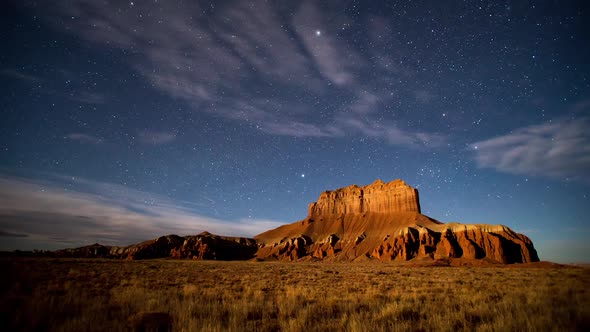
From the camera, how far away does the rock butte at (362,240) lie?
73812 millimetres

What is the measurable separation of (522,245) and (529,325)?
290ft

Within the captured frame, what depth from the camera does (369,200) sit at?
5581 inches

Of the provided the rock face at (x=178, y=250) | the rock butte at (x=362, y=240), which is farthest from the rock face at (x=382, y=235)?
the rock face at (x=178, y=250)

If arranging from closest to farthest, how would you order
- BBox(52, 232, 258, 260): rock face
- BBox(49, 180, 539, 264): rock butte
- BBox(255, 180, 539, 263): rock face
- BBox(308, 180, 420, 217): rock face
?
BBox(255, 180, 539, 263): rock face
BBox(49, 180, 539, 264): rock butte
BBox(52, 232, 258, 260): rock face
BBox(308, 180, 420, 217): rock face

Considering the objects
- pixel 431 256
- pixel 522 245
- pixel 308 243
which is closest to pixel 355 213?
pixel 308 243

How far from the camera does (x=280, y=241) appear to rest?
12288 cm

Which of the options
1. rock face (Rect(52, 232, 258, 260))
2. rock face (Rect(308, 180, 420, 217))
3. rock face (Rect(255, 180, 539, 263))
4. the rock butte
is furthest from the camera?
rock face (Rect(308, 180, 420, 217))

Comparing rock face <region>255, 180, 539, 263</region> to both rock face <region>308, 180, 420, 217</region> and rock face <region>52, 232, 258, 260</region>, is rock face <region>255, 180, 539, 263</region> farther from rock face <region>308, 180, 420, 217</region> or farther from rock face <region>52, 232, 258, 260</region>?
rock face <region>52, 232, 258, 260</region>

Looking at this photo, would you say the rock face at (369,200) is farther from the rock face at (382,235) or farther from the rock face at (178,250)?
the rock face at (178,250)

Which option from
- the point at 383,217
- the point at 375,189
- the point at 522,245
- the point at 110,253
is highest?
the point at 375,189

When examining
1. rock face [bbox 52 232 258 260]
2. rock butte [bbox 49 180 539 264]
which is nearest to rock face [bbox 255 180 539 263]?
rock butte [bbox 49 180 539 264]

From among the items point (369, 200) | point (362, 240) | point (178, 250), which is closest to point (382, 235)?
point (362, 240)

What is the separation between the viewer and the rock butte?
73.8 m

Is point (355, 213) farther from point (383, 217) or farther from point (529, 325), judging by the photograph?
point (529, 325)
